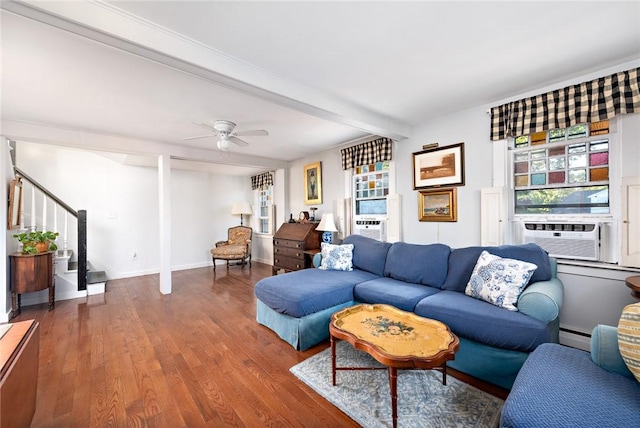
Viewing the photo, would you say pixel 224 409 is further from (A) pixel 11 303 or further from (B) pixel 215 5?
(A) pixel 11 303

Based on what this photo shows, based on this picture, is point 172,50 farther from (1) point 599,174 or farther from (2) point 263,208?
(2) point 263,208

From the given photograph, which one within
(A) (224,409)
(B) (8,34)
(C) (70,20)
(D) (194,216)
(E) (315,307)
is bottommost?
(A) (224,409)

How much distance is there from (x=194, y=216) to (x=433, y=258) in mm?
5322

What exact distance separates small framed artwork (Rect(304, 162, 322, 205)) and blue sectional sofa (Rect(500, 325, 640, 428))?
389 cm

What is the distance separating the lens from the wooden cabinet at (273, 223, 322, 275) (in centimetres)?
437

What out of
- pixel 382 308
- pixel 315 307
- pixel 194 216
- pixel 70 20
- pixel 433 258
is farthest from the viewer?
pixel 194 216

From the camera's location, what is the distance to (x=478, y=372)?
1.87 m

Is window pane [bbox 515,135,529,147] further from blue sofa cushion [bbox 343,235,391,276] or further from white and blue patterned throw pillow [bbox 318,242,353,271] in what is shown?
white and blue patterned throw pillow [bbox 318,242,353,271]

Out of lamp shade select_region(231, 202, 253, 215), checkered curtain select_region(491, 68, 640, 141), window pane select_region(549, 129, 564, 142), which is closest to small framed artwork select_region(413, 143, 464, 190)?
checkered curtain select_region(491, 68, 640, 141)

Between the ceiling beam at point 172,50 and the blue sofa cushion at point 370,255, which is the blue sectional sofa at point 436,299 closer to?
the blue sofa cushion at point 370,255

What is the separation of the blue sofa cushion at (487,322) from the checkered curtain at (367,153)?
2.24 meters

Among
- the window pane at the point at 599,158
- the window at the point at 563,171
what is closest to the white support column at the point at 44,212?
the window at the point at 563,171

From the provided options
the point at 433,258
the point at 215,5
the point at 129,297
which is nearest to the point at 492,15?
the point at 215,5

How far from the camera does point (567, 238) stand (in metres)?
2.45
